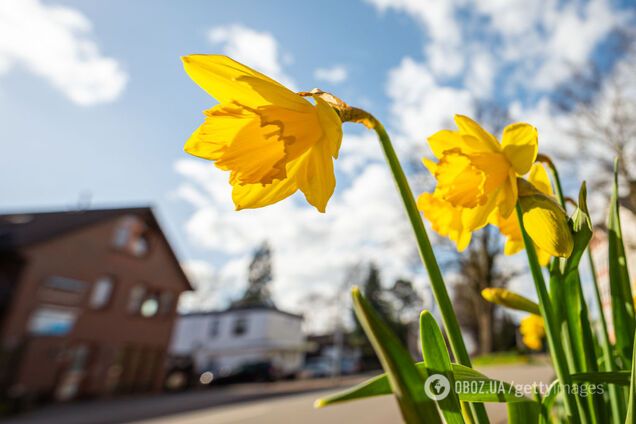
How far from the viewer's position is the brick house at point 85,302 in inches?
472

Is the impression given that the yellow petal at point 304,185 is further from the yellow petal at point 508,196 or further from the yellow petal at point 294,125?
the yellow petal at point 508,196

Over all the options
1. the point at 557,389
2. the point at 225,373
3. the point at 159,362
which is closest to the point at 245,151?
the point at 557,389

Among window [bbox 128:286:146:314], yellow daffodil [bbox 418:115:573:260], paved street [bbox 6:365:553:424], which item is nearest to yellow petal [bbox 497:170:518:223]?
yellow daffodil [bbox 418:115:573:260]

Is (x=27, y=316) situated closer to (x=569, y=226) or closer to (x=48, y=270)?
(x=48, y=270)

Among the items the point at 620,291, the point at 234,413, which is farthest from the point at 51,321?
the point at 620,291

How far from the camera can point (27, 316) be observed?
1205 centimetres

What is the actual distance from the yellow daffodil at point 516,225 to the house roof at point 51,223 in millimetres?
Result: 14790

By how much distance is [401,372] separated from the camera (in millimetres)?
372

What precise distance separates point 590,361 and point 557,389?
6 cm

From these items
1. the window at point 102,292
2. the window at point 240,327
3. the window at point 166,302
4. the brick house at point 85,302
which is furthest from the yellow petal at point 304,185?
Answer: the window at point 240,327

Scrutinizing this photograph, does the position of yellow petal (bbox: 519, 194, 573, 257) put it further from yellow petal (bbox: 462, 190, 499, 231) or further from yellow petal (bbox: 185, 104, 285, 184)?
yellow petal (bbox: 185, 104, 285, 184)

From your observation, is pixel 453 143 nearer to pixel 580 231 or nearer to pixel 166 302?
pixel 580 231

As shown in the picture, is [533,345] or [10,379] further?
[10,379]

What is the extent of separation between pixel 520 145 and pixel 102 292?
17.3 metres
